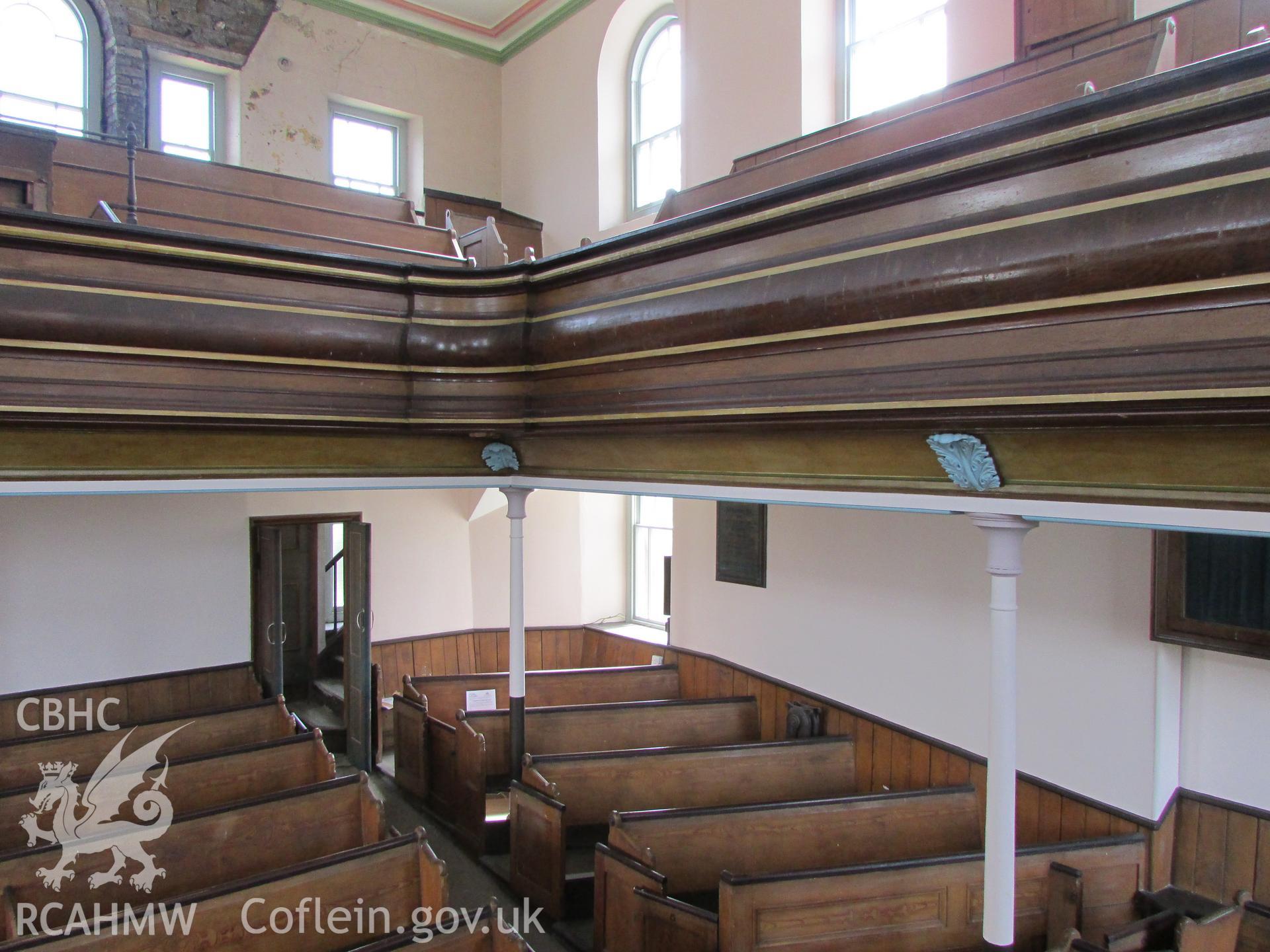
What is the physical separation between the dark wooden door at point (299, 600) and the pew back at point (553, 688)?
3.60 metres

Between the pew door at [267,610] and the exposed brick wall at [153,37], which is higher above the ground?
the exposed brick wall at [153,37]

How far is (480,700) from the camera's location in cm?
648

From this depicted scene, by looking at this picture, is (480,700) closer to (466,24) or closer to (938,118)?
(938,118)

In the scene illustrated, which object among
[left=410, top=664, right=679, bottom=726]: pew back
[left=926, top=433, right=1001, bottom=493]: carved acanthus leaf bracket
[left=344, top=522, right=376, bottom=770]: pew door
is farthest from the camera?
[left=344, top=522, right=376, bottom=770]: pew door

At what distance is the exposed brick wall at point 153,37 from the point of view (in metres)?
6.49

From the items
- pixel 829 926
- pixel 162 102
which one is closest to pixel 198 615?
pixel 162 102

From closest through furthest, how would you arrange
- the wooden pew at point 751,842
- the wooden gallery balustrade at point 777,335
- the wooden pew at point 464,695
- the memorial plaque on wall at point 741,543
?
the wooden gallery balustrade at point 777,335 < the wooden pew at point 751,842 < the wooden pew at point 464,695 < the memorial plaque on wall at point 741,543

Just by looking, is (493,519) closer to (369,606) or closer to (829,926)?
(369,606)

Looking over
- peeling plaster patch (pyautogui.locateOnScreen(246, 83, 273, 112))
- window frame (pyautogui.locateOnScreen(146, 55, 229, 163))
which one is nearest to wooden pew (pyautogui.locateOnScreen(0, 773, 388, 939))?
window frame (pyautogui.locateOnScreen(146, 55, 229, 163))

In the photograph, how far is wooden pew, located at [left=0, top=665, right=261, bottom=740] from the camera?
611cm

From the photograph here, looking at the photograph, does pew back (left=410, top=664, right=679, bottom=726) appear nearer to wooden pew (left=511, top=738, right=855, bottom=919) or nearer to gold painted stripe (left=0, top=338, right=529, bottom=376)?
wooden pew (left=511, top=738, right=855, bottom=919)

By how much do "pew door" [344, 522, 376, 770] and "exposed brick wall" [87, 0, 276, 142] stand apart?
414cm

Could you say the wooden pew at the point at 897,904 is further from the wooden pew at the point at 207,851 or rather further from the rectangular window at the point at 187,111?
→ the rectangular window at the point at 187,111

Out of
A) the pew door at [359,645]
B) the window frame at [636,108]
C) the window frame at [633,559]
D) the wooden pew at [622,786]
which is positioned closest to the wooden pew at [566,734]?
the wooden pew at [622,786]
